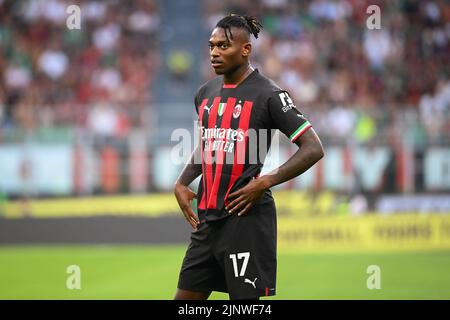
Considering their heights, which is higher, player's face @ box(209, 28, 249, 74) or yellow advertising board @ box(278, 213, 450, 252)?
player's face @ box(209, 28, 249, 74)

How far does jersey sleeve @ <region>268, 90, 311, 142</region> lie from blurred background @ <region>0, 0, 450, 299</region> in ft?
15.9

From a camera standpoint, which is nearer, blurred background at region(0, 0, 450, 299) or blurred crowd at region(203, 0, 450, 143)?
blurred background at region(0, 0, 450, 299)

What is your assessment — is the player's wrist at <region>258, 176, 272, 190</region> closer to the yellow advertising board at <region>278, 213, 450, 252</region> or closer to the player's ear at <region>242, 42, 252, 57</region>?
the player's ear at <region>242, 42, 252, 57</region>

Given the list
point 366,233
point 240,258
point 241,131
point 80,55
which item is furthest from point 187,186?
point 80,55

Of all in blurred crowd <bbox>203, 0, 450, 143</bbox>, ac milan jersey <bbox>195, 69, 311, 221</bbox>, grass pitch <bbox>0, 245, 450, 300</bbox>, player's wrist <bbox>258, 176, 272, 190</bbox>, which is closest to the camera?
player's wrist <bbox>258, 176, 272, 190</bbox>

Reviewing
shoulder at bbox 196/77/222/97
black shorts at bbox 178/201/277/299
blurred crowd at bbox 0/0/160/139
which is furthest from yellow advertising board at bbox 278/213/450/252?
black shorts at bbox 178/201/277/299

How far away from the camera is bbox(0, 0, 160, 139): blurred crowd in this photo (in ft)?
65.4

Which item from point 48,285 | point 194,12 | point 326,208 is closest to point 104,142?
point 326,208

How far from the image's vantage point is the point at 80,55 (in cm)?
→ 2094

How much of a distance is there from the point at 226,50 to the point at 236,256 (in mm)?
1378

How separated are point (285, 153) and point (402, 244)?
2.79 meters

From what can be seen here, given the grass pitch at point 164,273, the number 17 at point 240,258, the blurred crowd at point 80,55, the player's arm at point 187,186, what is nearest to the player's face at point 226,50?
the player's arm at point 187,186

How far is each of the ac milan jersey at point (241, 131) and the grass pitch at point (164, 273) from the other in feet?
14.9
